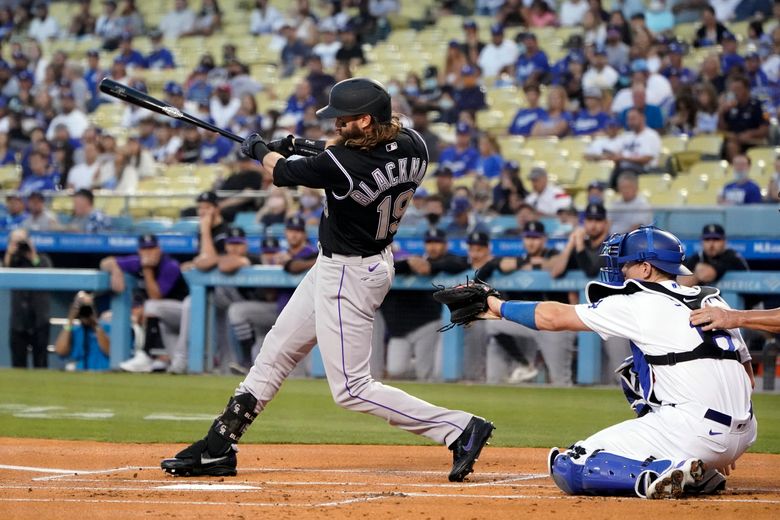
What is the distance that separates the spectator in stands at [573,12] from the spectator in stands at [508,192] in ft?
13.9

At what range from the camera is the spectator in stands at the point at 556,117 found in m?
A: 14.6

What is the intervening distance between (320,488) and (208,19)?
16.8 metres

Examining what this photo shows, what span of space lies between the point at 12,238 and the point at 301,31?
720 cm

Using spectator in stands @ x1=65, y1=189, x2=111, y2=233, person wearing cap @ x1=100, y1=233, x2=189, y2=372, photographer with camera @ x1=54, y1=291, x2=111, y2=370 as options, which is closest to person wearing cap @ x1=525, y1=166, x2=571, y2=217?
person wearing cap @ x1=100, y1=233, x2=189, y2=372

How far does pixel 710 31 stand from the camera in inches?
588

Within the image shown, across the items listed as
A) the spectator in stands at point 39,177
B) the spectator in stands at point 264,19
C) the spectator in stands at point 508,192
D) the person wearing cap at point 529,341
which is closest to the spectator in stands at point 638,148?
the spectator in stands at point 508,192

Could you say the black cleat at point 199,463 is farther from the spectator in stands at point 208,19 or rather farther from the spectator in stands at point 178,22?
the spectator in stands at point 178,22

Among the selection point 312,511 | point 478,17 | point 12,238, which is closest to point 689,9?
point 478,17

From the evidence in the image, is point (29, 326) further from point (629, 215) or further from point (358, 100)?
point (358, 100)

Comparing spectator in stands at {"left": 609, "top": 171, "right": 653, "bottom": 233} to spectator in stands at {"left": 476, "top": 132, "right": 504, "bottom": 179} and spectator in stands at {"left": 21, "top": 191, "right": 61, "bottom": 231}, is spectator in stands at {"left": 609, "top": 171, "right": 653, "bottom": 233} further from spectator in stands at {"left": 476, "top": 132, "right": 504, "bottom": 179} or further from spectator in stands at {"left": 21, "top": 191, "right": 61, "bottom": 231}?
spectator in stands at {"left": 21, "top": 191, "right": 61, "bottom": 231}

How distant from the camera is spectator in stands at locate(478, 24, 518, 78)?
16562 mm

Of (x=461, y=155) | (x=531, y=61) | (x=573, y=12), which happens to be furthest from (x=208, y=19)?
(x=461, y=155)

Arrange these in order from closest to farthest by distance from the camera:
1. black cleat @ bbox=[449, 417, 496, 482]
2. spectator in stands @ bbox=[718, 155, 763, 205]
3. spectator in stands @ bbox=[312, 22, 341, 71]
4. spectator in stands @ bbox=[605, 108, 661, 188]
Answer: black cleat @ bbox=[449, 417, 496, 482] < spectator in stands @ bbox=[718, 155, 763, 205] < spectator in stands @ bbox=[605, 108, 661, 188] < spectator in stands @ bbox=[312, 22, 341, 71]

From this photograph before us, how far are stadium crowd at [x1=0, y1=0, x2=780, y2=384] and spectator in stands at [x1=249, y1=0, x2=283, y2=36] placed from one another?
0.03 meters
